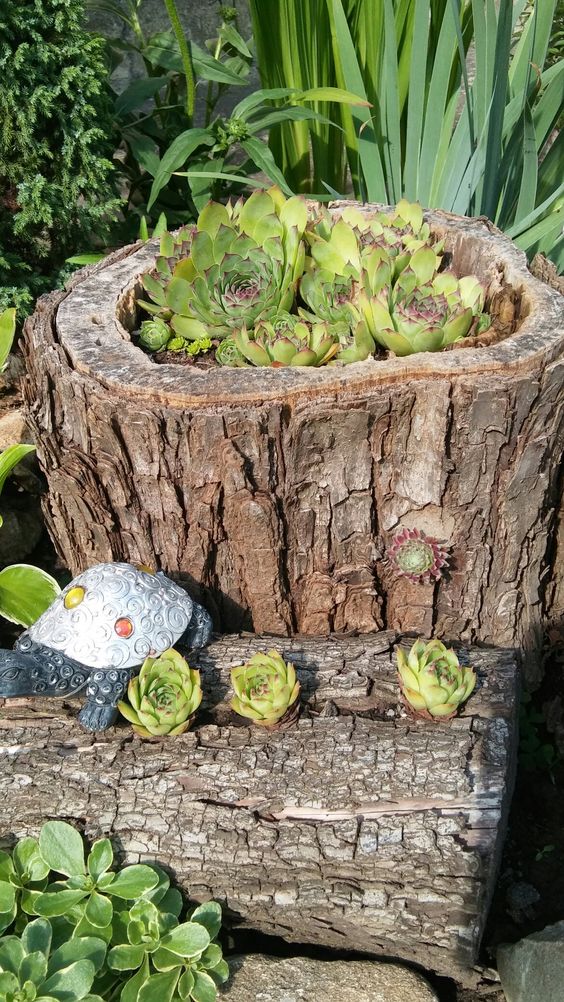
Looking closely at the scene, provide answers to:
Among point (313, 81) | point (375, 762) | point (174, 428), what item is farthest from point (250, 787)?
point (313, 81)

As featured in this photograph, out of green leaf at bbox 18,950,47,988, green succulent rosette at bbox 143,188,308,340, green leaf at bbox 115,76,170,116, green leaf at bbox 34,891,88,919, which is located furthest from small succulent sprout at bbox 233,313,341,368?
green leaf at bbox 115,76,170,116

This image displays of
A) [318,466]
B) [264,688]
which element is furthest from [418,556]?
[264,688]

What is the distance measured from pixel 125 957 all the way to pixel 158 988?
8cm

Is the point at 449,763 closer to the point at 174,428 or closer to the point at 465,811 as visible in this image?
the point at 465,811

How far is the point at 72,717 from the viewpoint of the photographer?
1.98 m

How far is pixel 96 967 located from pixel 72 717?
54 centimetres

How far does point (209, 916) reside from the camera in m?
1.72

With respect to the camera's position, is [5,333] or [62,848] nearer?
[62,848]

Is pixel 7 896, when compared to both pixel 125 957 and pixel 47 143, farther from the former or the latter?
pixel 47 143

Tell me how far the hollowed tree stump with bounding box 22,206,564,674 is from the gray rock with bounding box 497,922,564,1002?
762 millimetres

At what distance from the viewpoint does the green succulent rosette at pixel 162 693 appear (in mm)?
1822

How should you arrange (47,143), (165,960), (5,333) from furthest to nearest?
(47,143)
(5,333)
(165,960)

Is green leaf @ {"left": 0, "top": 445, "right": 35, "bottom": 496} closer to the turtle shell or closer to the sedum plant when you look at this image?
the turtle shell

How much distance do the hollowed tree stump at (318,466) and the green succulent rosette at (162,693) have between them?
0.40 meters
